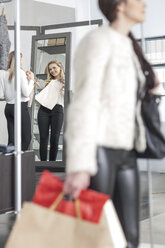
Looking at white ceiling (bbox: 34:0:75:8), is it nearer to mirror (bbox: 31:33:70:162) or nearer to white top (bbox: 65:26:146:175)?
mirror (bbox: 31:33:70:162)

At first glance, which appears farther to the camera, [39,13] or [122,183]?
[39,13]

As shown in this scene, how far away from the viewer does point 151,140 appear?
4.96 feet

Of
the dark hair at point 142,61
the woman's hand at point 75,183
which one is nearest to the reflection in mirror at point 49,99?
the dark hair at point 142,61

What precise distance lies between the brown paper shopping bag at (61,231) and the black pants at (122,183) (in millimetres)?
77

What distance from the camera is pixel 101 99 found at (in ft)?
4.37

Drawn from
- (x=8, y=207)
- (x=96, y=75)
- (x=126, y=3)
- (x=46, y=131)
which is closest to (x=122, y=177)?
(x=96, y=75)

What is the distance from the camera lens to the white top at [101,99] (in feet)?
4.08

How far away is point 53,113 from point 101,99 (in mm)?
4467

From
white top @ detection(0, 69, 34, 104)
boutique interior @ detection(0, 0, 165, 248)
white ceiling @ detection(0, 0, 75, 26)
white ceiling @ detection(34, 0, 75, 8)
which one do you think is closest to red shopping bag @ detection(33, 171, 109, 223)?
white top @ detection(0, 69, 34, 104)

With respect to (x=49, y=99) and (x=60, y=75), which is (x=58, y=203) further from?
(x=60, y=75)

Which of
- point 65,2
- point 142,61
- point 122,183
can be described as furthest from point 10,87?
point 122,183

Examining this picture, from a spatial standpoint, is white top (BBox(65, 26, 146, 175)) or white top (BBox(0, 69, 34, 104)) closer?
white top (BBox(65, 26, 146, 175))

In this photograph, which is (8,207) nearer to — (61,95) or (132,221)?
(132,221)

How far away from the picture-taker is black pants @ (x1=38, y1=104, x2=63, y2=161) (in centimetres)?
577
